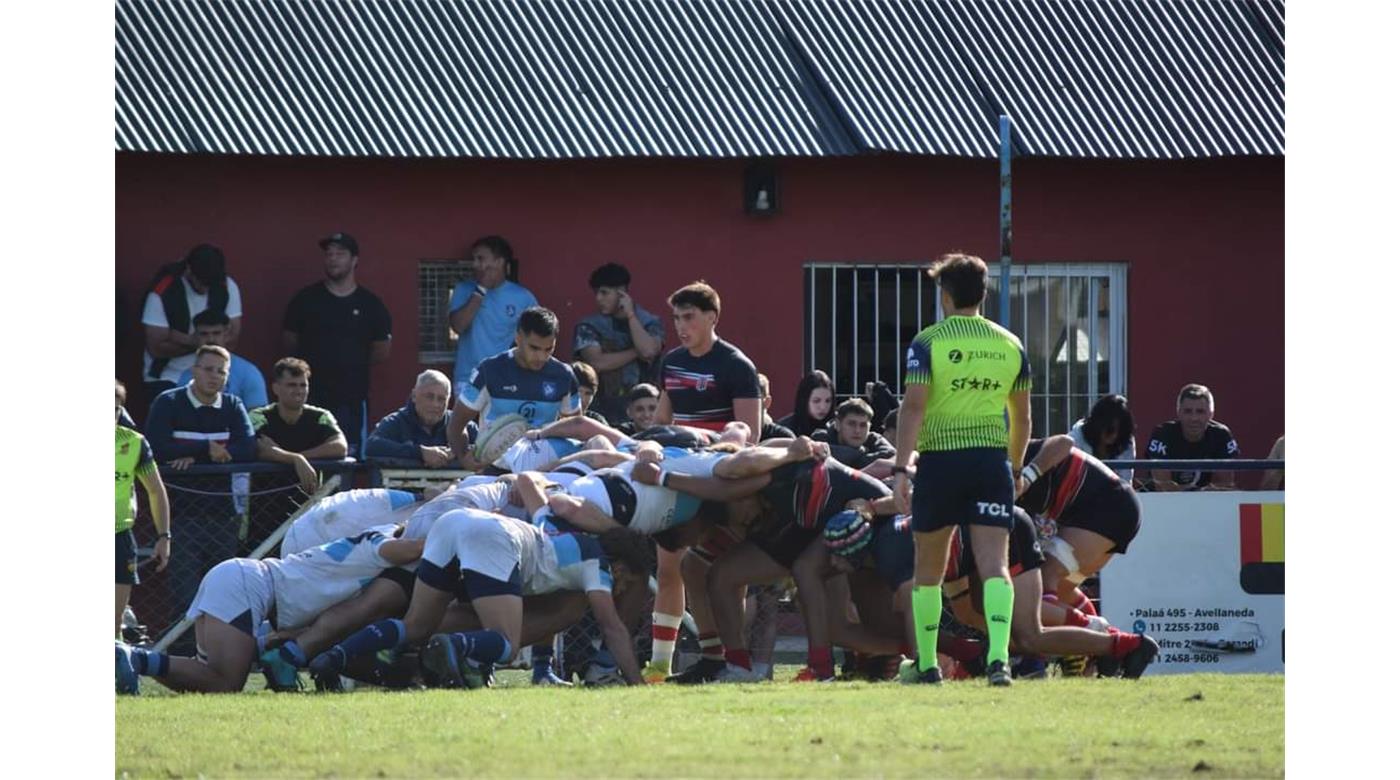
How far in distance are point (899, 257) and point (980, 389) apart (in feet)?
25.4

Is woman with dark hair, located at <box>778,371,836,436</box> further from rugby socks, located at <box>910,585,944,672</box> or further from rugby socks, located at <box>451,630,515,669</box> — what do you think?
rugby socks, located at <box>910,585,944,672</box>

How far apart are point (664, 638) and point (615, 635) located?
803 mm

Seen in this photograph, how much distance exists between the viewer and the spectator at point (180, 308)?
15.9 metres

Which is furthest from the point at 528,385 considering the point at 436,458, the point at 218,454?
the point at 218,454

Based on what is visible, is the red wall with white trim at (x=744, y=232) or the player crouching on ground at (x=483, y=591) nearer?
the player crouching on ground at (x=483, y=591)

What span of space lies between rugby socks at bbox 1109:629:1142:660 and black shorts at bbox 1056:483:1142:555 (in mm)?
649

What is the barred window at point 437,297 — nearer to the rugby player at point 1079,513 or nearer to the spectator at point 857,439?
the spectator at point 857,439

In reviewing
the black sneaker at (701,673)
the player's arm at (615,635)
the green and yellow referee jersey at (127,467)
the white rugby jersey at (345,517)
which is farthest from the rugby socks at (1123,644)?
the green and yellow referee jersey at (127,467)

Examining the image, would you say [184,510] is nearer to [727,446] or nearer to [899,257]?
[727,446]

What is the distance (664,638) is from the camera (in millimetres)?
12266

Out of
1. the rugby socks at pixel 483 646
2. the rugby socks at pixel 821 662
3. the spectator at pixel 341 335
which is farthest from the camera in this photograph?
the spectator at pixel 341 335

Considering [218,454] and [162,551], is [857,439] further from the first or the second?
[162,551]

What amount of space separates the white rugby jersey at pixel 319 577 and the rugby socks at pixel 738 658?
1.79m

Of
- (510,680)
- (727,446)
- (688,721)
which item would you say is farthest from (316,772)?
(510,680)
